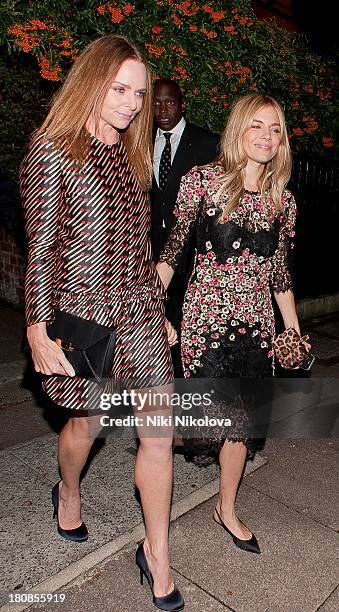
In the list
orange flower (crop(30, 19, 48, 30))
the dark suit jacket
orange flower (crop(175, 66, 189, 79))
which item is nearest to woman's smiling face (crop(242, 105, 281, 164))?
the dark suit jacket

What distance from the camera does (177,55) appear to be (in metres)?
5.73

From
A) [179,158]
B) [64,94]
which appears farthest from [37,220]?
[179,158]

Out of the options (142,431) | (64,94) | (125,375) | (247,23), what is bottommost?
(142,431)

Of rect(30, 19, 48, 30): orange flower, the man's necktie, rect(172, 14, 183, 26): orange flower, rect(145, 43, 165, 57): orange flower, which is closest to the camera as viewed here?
the man's necktie

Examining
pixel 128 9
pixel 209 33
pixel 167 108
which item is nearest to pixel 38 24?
pixel 128 9

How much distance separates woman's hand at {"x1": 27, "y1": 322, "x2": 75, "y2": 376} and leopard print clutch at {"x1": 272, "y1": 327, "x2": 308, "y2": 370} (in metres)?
1.10

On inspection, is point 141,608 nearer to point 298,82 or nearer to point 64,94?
point 64,94

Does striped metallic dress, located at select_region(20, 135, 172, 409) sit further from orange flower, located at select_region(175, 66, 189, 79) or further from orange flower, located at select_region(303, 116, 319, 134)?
orange flower, located at select_region(303, 116, 319, 134)

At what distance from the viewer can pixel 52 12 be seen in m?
5.25

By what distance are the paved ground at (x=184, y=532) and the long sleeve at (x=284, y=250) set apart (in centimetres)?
129

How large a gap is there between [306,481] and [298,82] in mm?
5821

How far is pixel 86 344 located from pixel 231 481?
1.16m

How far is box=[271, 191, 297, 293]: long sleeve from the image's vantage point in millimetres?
3076

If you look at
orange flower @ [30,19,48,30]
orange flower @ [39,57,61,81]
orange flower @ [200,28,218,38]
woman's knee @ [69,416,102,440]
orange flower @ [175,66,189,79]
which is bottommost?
woman's knee @ [69,416,102,440]
